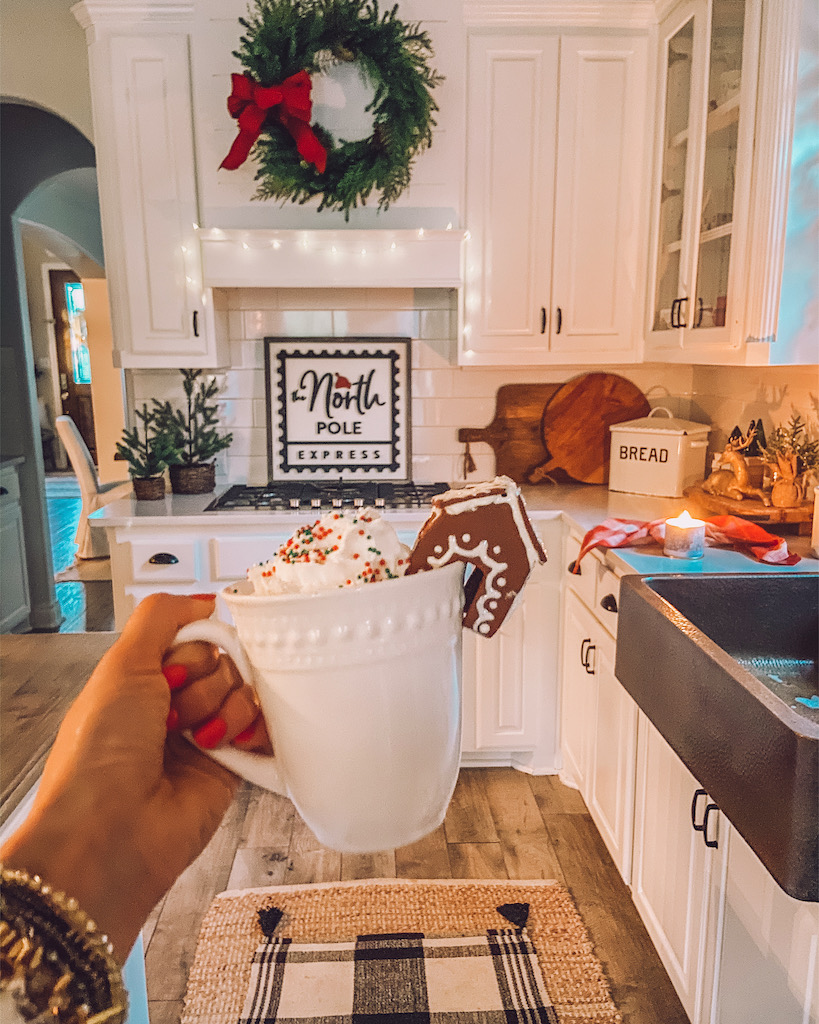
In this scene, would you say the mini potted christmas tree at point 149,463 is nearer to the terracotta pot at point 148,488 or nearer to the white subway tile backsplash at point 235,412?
the terracotta pot at point 148,488

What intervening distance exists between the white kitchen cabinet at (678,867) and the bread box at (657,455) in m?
1.03

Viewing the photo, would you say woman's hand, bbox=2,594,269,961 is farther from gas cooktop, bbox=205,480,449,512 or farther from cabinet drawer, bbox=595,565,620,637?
gas cooktop, bbox=205,480,449,512

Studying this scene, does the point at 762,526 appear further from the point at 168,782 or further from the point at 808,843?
the point at 168,782

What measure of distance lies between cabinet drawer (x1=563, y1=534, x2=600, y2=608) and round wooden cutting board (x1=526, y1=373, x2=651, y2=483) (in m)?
0.55

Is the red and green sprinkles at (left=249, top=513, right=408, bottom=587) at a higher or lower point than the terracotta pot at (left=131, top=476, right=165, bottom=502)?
higher

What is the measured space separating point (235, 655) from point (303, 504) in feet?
6.19

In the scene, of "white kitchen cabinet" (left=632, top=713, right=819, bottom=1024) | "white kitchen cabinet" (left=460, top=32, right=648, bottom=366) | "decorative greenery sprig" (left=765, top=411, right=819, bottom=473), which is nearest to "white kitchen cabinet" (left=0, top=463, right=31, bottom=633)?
"white kitchen cabinet" (left=460, top=32, right=648, bottom=366)

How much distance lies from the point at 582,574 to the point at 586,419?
32.9 inches

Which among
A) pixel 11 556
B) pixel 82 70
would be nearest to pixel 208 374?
pixel 82 70

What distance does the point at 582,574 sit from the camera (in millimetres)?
2168

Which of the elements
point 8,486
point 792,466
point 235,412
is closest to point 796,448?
point 792,466

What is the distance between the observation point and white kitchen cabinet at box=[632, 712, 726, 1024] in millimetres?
1338

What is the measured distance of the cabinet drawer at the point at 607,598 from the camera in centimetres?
186

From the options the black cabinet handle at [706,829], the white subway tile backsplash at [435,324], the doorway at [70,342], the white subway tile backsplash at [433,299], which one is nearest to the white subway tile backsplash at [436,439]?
the white subway tile backsplash at [435,324]
